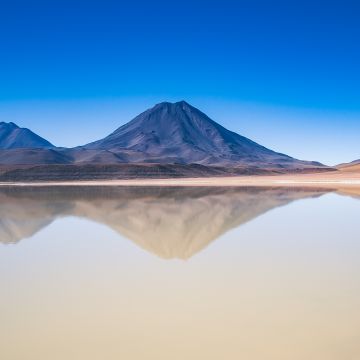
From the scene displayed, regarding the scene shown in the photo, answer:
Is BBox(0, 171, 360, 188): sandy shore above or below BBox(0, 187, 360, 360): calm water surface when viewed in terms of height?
below

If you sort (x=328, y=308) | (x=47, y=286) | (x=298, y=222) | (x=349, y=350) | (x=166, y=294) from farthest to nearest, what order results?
(x=298, y=222), (x=47, y=286), (x=166, y=294), (x=328, y=308), (x=349, y=350)

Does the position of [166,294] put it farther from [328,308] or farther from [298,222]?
[298,222]

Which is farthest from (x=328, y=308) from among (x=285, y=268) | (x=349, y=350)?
(x=285, y=268)

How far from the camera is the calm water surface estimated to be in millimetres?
5141

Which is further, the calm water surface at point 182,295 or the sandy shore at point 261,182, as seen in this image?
the sandy shore at point 261,182

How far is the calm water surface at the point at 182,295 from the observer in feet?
16.9

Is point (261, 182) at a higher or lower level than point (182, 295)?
lower

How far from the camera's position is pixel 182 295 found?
276 inches

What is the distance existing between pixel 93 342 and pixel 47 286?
109 inches

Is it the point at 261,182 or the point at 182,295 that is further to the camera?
the point at 261,182

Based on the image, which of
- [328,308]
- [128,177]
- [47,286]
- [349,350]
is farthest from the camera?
[128,177]

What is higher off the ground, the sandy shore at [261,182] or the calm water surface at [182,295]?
the calm water surface at [182,295]

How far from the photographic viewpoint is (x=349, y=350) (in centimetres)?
500

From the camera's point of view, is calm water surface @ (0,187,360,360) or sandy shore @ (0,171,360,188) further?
sandy shore @ (0,171,360,188)
